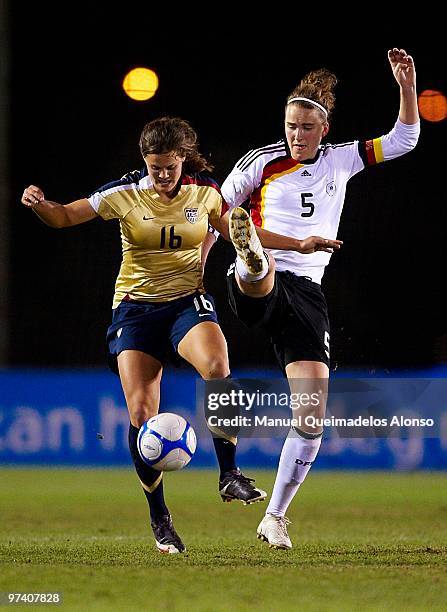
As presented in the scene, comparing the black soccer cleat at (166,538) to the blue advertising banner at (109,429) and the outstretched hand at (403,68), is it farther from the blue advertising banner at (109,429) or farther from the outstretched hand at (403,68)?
the blue advertising banner at (109,429)

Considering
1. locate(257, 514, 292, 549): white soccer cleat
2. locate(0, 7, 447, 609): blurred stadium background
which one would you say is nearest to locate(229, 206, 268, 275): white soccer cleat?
locate(257, 514, 292, 549): white soccer cleat

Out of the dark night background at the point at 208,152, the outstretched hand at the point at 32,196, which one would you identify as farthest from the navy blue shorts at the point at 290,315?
the dark night background at the point at 208,152

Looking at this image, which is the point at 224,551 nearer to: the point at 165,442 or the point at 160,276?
the point at 165,442

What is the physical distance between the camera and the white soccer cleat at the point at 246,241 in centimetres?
367

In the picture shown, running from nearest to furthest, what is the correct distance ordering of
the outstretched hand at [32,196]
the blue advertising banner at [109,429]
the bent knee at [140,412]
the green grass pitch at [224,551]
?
1. the green grass pitch at [224,551]
2. the outstretched hand at [32,196]
3. the bent knee at [140,412]
4. the blue advertising banner at [109,429]

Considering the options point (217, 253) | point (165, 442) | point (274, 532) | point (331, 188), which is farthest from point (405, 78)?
point (217, 253)

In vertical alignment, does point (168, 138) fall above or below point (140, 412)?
above

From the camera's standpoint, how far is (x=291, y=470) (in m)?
4.12

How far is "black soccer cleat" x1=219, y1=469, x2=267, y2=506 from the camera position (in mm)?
3811

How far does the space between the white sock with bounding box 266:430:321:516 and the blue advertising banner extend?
11.7 ft

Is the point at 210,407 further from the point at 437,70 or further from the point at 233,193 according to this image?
the point at 437,70

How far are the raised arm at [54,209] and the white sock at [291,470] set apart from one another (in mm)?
1201

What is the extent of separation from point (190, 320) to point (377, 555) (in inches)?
44.7

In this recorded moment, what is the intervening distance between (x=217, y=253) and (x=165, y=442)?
3.10 metres
